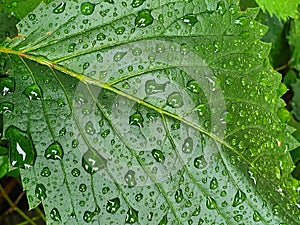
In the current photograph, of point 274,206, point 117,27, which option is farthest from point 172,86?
point 274,206

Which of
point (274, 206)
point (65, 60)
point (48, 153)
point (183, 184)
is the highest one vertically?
point (65, 60)

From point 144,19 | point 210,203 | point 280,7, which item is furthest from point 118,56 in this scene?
point 280,7

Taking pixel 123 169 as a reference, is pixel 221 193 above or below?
below

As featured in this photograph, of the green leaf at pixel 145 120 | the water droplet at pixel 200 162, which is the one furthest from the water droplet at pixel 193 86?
the water droplet at pixel 200 162

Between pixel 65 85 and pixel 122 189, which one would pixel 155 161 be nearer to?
pixel 122 189

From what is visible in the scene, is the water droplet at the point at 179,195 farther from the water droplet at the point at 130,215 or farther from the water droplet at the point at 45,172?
the water droplet at the point at 45,172

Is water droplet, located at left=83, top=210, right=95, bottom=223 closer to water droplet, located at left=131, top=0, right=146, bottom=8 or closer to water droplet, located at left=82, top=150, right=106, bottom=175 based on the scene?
water droplet, located at left=82, top=150, right=106, bottom=175

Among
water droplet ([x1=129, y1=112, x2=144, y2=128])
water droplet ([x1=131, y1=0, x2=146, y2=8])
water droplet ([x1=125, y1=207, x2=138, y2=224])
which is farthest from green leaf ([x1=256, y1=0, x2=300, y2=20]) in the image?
water droplet ([x1=125, y1=207, x2=138, y2=224])
